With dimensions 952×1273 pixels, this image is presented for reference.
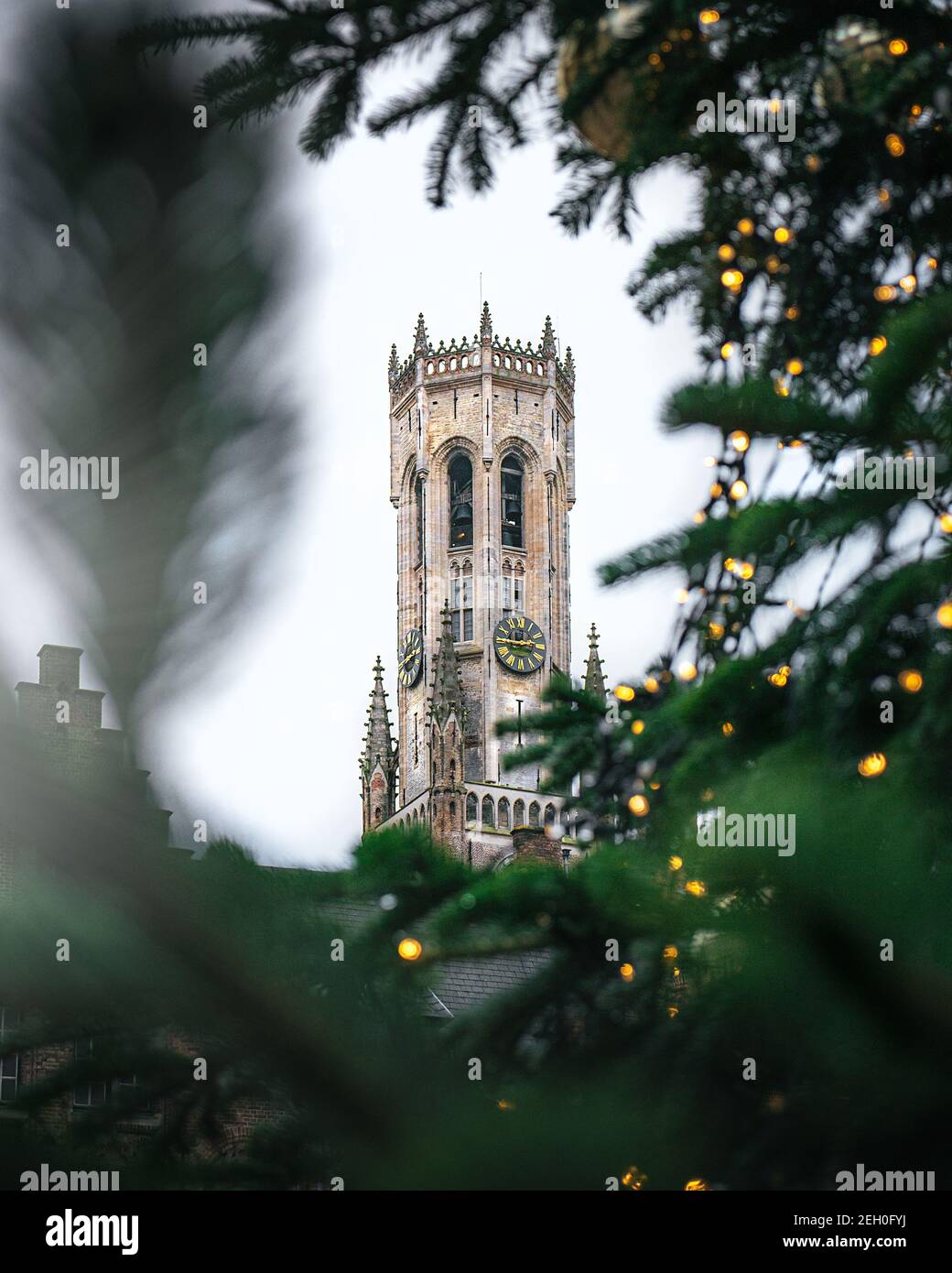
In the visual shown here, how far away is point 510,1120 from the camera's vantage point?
127 cm

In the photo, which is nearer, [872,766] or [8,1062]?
[8,1062]

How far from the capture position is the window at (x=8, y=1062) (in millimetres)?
1207

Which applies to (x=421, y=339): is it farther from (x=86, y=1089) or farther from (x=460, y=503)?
(x=86, y=1089)

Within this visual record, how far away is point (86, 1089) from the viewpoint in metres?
1.37

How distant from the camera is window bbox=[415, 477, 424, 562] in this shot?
76062mm

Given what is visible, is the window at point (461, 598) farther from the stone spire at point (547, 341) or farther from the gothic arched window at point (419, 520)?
the stone spire at point (547, 341)

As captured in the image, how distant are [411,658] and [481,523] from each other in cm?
770

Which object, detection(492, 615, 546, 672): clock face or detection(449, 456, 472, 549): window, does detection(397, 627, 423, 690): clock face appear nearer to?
detection(492, 615, 546, 672): clock face

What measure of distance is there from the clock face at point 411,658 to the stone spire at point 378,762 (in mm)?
1786

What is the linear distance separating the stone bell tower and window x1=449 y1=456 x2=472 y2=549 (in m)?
0.05

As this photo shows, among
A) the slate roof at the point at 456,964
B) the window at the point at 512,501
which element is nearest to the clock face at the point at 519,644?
the window at the point at 512,501

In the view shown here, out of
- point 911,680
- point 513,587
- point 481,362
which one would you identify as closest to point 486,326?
point 481,362
